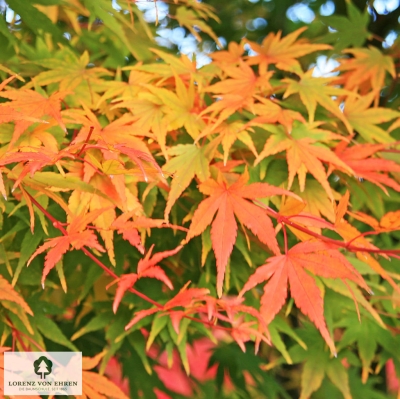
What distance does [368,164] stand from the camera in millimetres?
680

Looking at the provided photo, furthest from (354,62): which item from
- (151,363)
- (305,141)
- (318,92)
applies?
(151,363)

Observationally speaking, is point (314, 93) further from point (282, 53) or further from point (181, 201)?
point (181, 201)

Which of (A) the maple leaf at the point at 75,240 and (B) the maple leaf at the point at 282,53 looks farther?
(B) the maple leaf at the point at 282,53

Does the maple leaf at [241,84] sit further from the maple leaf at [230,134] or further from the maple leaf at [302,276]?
the maple leaf at [302,276]

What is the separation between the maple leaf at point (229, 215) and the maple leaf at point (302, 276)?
24 millimetres

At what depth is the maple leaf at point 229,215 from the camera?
1.71ft

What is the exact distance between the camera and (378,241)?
Answer: 94 cm

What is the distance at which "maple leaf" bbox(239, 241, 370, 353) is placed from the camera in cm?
50

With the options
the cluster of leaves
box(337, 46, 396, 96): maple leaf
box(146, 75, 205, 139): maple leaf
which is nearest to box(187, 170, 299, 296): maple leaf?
the cluster of leaves

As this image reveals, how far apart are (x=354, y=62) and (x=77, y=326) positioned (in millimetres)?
762

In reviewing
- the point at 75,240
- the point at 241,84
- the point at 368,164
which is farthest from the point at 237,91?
the point at 75,240

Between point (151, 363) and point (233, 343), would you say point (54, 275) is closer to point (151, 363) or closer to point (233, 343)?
point (151, 363)

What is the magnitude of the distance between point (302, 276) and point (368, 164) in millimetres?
256

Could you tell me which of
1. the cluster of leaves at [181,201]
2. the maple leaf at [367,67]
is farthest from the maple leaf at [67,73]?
the maple leaf at [367,67]
